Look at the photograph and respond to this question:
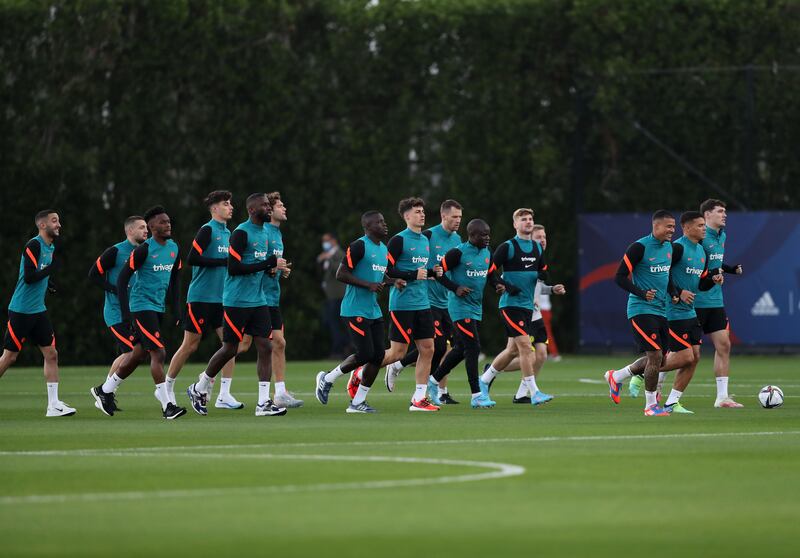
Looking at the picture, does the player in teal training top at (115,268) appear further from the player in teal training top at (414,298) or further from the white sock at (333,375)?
the player in teal training top at (414,298)

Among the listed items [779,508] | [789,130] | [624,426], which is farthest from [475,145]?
[779,508]

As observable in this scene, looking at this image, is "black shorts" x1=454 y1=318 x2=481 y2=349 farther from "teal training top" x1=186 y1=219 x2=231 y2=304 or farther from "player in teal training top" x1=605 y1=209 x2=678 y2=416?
"teal training top" x1=186 y1=219 x2=231 y2=304

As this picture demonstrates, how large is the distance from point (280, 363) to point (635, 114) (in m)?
17.1

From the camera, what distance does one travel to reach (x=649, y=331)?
18.2 meters

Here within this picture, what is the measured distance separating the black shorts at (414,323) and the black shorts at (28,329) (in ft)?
12.2

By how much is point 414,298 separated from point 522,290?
154 cm

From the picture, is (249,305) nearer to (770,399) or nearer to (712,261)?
(712,261)

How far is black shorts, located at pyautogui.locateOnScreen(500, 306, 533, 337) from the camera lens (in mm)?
20312

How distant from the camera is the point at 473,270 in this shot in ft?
66.8

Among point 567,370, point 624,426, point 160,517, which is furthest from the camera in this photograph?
point 567,370

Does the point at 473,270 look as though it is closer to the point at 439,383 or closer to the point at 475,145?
the point at 439,383

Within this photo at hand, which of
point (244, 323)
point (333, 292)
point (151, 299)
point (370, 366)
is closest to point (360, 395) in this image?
point (370, 366)

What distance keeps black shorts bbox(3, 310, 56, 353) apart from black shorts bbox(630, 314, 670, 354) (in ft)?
19.9

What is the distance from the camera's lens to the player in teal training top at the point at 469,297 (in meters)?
19.9
